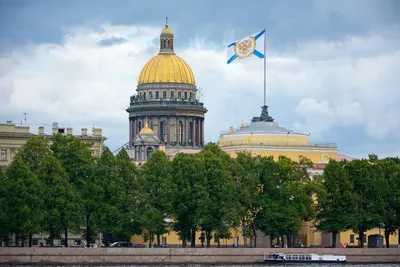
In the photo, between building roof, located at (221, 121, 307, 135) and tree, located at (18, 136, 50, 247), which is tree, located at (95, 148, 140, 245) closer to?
tree, located at (18, 136, 50, 247)

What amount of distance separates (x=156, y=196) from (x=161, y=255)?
370 inches

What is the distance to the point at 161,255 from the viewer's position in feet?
447

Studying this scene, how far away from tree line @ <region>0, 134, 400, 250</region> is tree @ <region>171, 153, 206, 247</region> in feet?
0.27

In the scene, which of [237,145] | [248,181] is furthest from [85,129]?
[248,181]

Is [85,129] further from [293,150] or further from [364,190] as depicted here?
[364,190]

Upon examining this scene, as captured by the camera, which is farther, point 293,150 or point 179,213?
point 293,150

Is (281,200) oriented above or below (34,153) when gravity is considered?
below

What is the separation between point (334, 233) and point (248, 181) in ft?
28.3

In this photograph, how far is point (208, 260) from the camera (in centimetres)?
13775

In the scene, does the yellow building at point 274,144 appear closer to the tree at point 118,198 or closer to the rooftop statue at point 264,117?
the rooftop statue at point 264,117

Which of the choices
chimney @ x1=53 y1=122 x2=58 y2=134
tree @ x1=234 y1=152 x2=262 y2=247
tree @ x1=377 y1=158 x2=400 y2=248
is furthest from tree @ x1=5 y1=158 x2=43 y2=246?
chimney @ x1=53 y1=122 x2=58 y2=134

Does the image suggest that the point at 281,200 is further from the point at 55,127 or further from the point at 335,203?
the point at 55,127

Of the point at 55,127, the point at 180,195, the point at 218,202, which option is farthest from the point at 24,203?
the point at 55,127

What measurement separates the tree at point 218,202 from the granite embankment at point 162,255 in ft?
13.1
